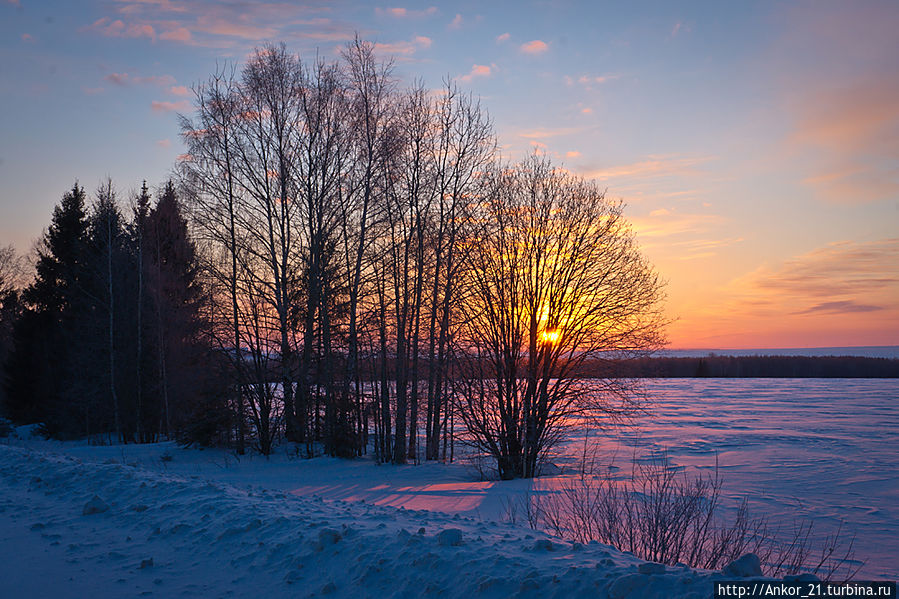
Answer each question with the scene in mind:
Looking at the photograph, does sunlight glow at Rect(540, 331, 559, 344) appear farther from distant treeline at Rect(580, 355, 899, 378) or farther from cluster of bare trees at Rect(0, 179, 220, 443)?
distant treeline at Rect(580, 355, 899, 378)

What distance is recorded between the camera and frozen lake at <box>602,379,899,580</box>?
1289cm

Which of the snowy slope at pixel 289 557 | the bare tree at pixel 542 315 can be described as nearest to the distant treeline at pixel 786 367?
the bare tree at pixel 542 315

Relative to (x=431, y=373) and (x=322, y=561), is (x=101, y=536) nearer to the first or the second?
(x=322, y=561)

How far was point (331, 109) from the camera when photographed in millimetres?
20609

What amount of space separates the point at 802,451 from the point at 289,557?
74.5 feet

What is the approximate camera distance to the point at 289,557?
632cm

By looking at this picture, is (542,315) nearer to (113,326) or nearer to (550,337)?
(550,337)

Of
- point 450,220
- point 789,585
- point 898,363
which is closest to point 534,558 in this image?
A: point 789,585

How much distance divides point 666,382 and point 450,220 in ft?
163

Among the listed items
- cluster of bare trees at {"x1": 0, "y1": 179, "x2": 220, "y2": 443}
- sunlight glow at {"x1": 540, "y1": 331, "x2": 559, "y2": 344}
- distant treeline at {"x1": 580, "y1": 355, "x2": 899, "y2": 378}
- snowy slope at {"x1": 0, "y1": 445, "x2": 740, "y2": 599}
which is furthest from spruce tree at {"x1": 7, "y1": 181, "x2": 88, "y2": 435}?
distant treeline at {"x1": 580, "y1": 355, "x2": 899, "y2": 378}

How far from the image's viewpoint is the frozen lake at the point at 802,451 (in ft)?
42.3

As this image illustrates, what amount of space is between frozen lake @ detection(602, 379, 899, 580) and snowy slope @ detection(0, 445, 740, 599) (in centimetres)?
564

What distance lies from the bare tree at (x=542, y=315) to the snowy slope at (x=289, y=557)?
1098 cm

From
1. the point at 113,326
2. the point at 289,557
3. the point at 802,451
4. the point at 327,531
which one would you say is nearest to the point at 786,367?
the point at 802,451
